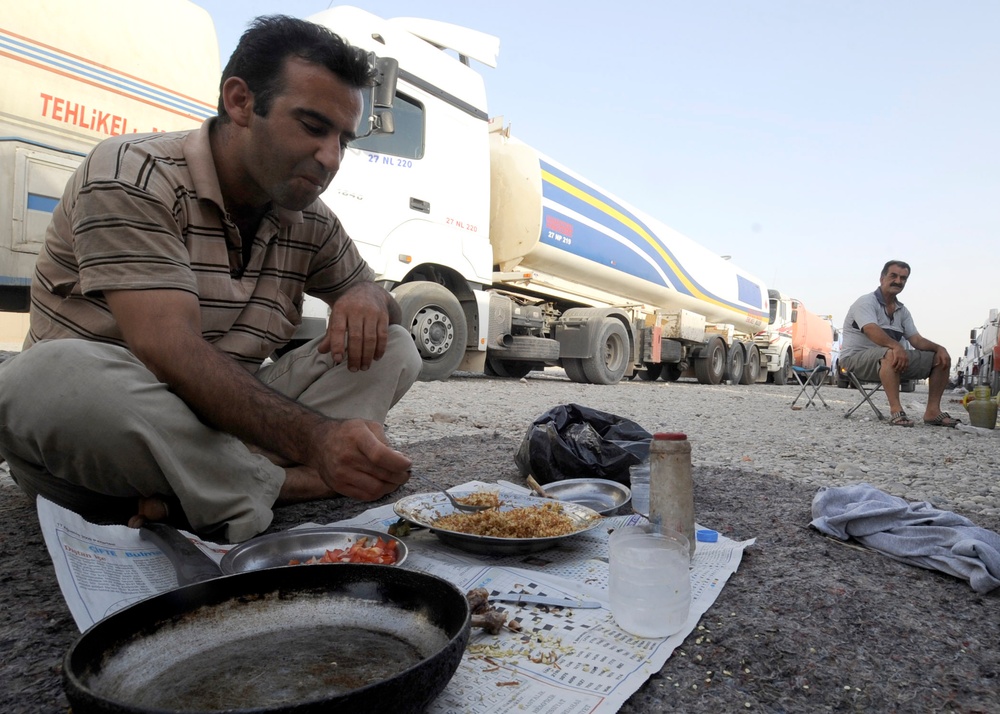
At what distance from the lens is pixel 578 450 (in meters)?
2.31

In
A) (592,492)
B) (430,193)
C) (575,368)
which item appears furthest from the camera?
(575,368)

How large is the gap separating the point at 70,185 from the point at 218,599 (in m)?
1.15

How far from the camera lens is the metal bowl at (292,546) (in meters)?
1.33

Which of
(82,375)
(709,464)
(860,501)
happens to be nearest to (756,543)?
(860,501)

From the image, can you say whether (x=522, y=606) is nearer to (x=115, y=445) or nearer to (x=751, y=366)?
(x=115, y=445)

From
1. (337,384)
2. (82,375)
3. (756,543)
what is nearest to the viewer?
(82,375)

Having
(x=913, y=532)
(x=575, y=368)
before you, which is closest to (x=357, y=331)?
(x=913, y=532)

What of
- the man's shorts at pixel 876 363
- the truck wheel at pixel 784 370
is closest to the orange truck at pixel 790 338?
the truck wheel at pixel 784 370

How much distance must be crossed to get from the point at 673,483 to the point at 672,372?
38.7ft

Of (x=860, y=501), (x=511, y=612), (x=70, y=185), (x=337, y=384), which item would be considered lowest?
(x=511, y=612)

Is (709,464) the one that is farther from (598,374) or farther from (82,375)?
(598,374)

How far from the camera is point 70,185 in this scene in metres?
1.53

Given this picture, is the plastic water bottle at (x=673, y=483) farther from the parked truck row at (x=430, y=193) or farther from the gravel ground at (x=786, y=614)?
the parked truck row at (x=430, y=193)

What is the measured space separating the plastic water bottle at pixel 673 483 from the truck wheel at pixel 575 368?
22.7 feet
